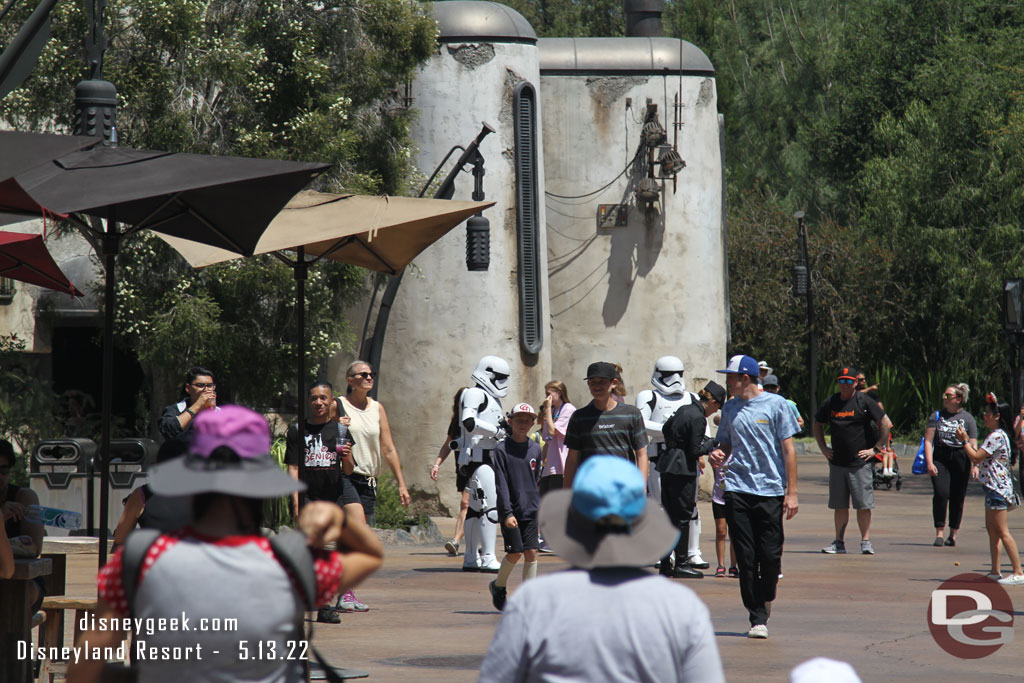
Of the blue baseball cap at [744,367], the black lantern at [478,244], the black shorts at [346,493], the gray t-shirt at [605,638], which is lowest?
the black shorts at [346,493]

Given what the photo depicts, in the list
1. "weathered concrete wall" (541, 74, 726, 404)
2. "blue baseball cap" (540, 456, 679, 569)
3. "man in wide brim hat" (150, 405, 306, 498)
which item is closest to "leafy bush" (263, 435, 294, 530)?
"weathered concrete wall" (541, 74, 726, 404)

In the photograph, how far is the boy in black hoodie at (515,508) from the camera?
10.7m

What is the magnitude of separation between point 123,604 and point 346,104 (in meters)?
14.4

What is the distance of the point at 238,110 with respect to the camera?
17344 mm

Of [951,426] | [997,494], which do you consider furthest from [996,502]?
[951,426]

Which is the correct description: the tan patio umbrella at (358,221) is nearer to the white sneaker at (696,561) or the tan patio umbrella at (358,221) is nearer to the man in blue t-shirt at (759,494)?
the man in blue t-shirt at (759,494)

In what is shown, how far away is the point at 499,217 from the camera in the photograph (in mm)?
21078

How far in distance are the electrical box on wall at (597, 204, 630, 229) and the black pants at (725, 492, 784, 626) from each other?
46.1ft

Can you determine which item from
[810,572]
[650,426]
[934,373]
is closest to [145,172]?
[650,426]

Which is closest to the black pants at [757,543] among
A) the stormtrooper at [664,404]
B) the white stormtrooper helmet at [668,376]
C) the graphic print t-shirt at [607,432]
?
the graphic print t-shirt at [607,432]

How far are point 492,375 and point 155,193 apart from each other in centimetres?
750

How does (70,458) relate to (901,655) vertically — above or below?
above

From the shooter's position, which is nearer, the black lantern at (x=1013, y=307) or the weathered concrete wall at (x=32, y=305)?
the weathered concrete wall at (x=32, y=305)

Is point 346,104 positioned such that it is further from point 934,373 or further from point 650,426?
point 934,373
